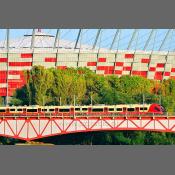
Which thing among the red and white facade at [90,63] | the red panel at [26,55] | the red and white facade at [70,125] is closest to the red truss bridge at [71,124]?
the red and white facade at [70,125]

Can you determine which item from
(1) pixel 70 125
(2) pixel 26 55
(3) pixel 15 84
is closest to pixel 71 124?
(1) pixel 70 125

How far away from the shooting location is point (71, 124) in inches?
1441

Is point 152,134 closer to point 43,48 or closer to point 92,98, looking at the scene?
point 92,98

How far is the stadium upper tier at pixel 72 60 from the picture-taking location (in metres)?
44.2

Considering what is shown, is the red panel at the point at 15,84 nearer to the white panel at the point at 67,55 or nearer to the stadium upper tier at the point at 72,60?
the stadium upper tier at the point at 72,60

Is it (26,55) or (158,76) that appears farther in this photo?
(158,76)

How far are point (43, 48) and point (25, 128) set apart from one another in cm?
920

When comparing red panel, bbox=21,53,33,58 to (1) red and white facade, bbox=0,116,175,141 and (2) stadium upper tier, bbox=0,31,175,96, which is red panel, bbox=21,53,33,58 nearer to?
(2) stadium upper tier, bbox=0,31,175,96

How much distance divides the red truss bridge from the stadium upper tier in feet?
20.4

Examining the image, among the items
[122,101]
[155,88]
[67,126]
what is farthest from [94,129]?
[155,88]

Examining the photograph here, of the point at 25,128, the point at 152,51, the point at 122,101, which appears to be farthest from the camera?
the point at 152,51

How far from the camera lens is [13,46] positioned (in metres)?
45.0

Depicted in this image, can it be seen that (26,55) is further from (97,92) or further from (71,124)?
(71,124)

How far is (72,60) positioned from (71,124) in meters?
8.92
